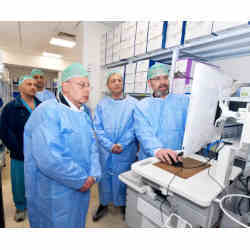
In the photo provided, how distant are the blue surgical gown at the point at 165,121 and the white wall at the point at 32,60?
5174mm

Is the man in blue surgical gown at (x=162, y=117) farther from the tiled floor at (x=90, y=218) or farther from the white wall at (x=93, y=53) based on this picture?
the white wall at (x=93, y=53)

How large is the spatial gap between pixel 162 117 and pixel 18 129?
1.35 m

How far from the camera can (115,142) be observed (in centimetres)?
149

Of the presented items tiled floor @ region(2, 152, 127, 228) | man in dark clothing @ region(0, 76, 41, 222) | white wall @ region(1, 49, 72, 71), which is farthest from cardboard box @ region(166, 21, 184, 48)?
white wall @ region(1, 49, 72, 71)

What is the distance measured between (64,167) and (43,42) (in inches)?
162

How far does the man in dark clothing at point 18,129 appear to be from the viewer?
1.37 meters

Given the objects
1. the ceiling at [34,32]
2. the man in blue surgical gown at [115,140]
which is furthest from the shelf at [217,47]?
the ceiling at [34,32]

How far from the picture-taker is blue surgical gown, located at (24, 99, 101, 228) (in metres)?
0.80

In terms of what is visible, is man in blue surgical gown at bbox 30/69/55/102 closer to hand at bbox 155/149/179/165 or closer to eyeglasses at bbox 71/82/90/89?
eyeglasses at bbox 71/82/90/89

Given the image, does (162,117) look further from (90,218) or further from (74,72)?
(90,218)

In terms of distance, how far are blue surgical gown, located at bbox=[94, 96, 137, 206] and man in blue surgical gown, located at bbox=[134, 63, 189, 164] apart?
0.71 ft

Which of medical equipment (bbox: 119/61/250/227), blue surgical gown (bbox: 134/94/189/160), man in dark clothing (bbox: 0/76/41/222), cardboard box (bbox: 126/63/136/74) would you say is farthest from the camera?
cardboard box (bbox: 126/63/136/74)

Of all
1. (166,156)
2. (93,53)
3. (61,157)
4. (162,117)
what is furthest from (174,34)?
(93,53)
